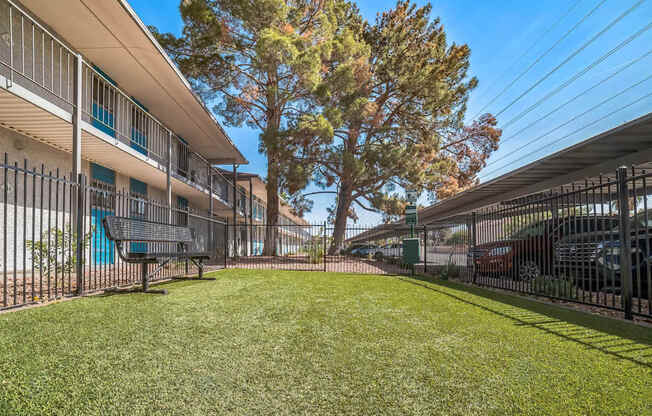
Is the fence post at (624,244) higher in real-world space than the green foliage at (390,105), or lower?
lower

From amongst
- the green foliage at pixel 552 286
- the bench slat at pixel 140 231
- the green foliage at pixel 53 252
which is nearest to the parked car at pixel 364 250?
the green foliage at pixel 552 286

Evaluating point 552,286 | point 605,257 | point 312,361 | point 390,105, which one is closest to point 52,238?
point 312,361

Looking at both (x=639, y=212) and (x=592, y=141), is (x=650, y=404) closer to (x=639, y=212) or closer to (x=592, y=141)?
(x=639, y=212)

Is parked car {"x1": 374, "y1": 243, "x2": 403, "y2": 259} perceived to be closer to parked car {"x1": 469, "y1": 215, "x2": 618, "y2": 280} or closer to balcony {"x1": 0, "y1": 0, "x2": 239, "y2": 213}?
parked car {"x1": 469, "y1": 215, "x2": 618, "y2": 280}

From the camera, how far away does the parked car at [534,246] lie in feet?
18.9

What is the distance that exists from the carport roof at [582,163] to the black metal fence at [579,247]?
1329 mm

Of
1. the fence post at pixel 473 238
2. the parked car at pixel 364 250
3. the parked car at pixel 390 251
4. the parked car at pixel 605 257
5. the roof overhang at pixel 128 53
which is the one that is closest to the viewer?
the parked car at pixel 605 257

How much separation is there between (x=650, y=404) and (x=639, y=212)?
3.73m

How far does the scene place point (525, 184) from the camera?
11.8m

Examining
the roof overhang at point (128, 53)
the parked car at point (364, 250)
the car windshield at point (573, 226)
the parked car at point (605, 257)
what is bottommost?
the parked car at point (364, 250)

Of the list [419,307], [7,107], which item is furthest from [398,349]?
[7,107]

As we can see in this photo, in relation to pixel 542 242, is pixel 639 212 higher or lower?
higher

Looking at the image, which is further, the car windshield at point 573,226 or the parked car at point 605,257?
the car windshield at point 573,226

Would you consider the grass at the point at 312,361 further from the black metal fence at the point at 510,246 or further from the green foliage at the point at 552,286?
the green foliage at the point at 552,286
